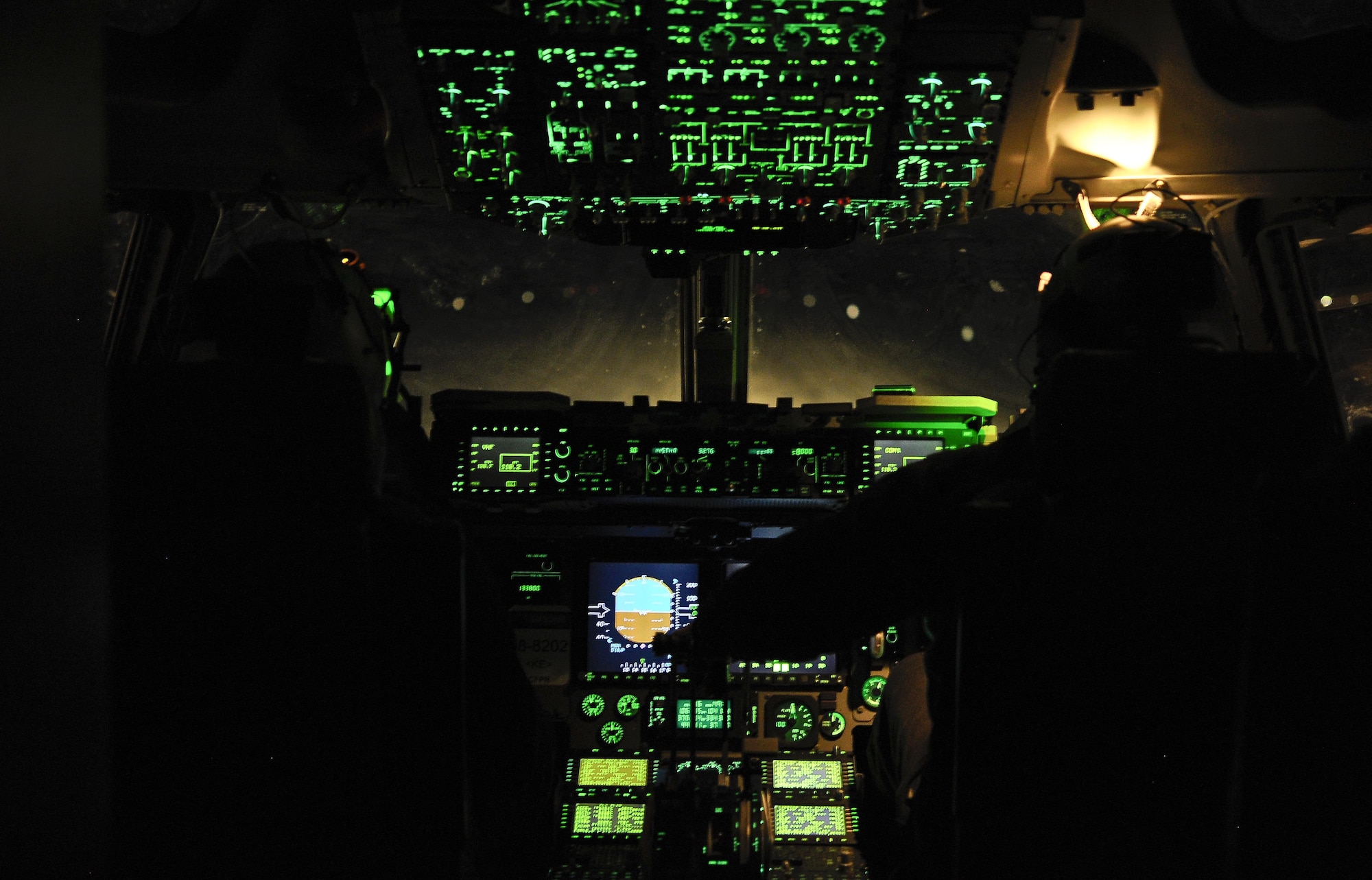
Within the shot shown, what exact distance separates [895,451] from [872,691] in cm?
57

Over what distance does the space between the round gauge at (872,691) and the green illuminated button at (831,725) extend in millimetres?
74

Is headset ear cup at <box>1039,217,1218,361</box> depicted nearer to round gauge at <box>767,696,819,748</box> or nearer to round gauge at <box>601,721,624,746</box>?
round gauge at <box>767,696,819,748</box>

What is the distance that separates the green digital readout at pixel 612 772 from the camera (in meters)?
→ 2.36

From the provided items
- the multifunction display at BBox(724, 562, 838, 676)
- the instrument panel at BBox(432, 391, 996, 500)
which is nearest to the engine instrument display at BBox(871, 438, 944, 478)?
the instrument panel at BBox(432, 391, 996, 500)

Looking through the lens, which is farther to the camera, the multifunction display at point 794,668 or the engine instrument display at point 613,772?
the multifunction display at point 794,668

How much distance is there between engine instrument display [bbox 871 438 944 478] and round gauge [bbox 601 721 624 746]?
849 millimetres

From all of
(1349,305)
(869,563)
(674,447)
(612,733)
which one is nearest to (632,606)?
(612,733)

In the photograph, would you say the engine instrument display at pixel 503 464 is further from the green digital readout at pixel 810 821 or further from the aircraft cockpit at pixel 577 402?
the green digital readout at pixel 810 821

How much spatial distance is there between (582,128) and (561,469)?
0.78 metres

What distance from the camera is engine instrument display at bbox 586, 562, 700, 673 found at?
2.51m

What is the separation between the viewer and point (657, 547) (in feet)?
8.40

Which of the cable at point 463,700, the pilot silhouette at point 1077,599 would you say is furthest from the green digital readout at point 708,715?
the pilot silhouette at point 1077,599

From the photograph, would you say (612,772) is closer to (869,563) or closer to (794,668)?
(794,668)

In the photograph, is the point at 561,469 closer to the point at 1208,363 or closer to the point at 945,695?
the point at 945,695
